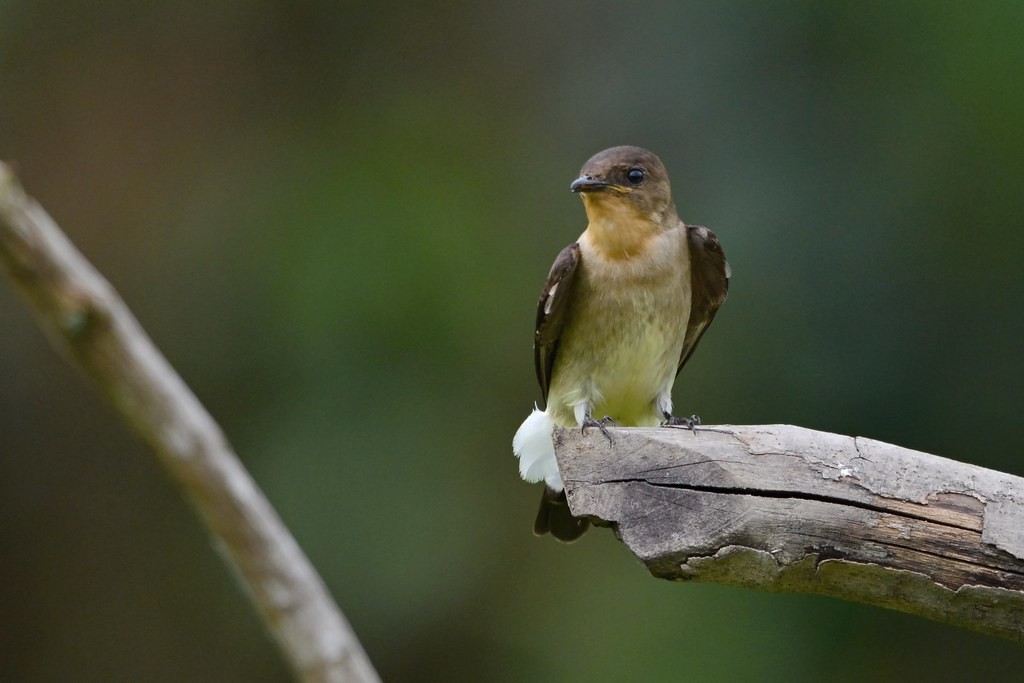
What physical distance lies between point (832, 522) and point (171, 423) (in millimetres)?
1259

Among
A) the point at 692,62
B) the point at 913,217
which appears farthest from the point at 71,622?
the point at 913,217

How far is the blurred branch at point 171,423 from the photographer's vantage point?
84.2 inches

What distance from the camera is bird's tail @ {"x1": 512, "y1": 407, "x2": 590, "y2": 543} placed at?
3.89 meters

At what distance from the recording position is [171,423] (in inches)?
88.5

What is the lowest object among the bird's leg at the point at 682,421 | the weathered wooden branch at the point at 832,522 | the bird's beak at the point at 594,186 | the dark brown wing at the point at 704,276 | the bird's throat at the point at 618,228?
the weathered wooden branch at the point at 832,522

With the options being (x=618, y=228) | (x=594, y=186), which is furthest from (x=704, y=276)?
(x=594, y=186)

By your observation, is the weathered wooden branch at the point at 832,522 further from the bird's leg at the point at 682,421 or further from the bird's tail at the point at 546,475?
the bird's tail at the point at 546,475

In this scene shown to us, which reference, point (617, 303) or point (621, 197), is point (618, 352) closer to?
→ point (617, 303)

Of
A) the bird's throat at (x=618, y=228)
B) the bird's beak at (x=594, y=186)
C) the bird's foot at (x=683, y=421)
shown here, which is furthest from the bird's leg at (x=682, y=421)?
the bird's beak at (x=594, y=186)

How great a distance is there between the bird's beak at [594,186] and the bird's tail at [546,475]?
749 millimetres

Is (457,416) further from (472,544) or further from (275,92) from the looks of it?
(275,92)

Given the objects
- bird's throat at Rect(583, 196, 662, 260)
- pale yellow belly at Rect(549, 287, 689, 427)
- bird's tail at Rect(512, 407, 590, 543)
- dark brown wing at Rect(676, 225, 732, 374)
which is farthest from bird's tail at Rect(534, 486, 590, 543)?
bird's throat at Rect(583, 196, 662, 260)

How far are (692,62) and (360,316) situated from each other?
1.91m

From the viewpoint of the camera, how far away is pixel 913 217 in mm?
5164
